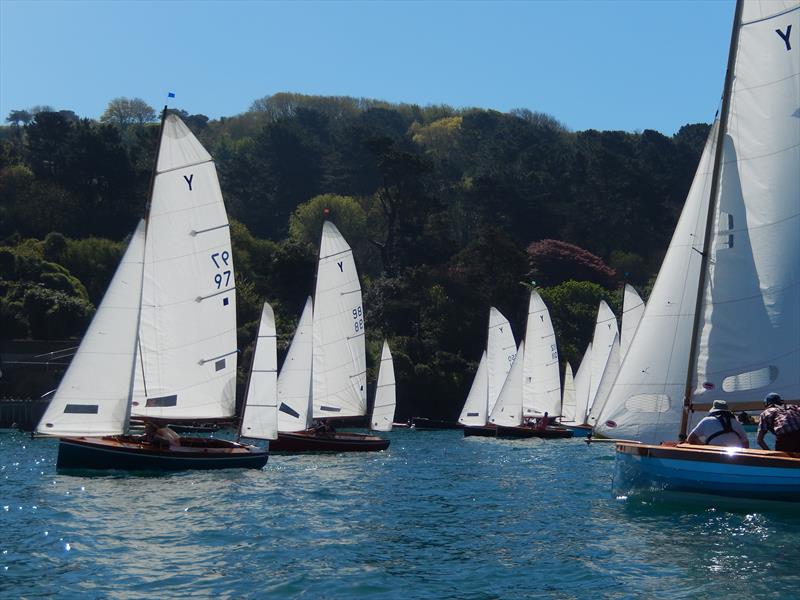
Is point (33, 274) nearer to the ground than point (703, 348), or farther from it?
farther from it

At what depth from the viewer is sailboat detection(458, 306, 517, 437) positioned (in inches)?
2601

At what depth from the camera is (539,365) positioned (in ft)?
217

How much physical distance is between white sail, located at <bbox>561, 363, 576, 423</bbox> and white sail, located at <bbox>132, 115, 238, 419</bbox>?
39.8m

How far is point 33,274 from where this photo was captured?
3049 inches

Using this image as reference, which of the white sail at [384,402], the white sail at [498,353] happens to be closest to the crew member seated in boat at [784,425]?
the white sail at [384,402]

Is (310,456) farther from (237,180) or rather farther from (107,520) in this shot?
(237,180)

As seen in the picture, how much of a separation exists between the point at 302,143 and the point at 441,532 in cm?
10577

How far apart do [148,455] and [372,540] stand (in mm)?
12370

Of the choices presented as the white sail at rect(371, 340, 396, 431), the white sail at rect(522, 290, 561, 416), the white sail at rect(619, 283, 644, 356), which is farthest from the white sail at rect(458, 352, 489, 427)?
the white sail at rect(371, 340, 396, 431)

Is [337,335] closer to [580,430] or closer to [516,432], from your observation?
[516,432]

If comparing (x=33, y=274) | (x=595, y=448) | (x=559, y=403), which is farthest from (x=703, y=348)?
(x=33, y=274)

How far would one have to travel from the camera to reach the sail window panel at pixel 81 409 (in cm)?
3195

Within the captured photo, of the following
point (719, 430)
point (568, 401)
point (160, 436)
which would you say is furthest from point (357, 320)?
point (568, 401)

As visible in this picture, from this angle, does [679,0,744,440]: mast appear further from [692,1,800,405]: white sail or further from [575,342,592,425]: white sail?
[575,342,592,425]: white sail
